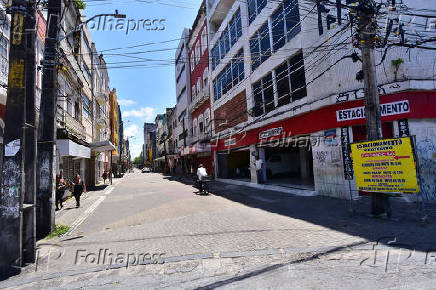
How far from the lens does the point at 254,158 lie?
1614cm

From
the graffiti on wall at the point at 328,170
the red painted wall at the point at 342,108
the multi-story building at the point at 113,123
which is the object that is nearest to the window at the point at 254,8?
the red painted wall at the point at 342,108

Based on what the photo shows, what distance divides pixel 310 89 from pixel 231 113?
9.20 m

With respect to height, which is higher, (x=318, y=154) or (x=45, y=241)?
(x=318, y=154)

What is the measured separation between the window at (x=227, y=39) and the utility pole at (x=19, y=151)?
621 inches

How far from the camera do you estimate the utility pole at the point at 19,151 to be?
4.29 metres

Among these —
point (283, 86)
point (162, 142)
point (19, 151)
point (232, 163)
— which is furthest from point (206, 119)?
point (162, 142)

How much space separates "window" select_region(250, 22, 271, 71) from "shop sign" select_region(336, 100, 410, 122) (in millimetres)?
6515

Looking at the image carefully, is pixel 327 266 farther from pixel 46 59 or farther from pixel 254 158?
pixel 254 158

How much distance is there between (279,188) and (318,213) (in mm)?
5740

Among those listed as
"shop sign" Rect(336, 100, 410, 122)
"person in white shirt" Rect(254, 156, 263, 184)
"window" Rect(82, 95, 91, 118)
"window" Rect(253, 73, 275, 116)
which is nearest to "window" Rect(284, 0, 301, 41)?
"window" Rect(253, 73, 275, 116)

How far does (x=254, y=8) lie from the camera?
16.5 metres

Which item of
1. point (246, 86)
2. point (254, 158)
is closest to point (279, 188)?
point (254, 158)

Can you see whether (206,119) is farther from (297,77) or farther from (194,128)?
(297,77)

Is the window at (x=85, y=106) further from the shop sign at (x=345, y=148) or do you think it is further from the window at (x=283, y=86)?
the shop sign at (x=345, y=148)
